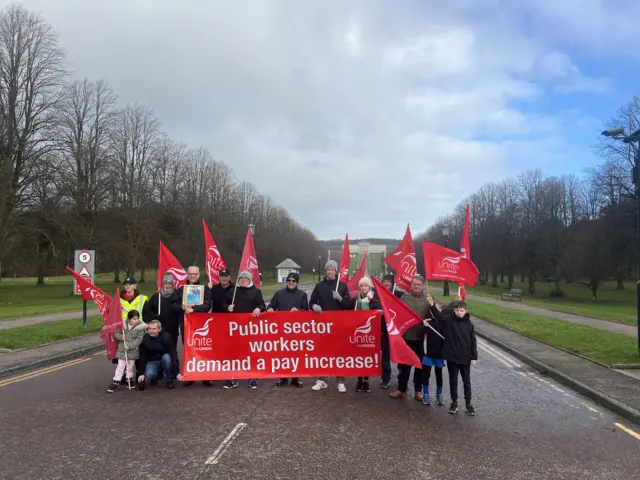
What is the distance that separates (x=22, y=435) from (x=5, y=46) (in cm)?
3667

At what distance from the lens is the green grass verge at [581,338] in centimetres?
1153

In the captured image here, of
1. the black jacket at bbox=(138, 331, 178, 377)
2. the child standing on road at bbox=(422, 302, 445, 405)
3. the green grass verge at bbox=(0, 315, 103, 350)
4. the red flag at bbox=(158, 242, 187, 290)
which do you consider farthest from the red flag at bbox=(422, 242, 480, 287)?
the green grass verge at bbox=(0, 315, 103, 350)

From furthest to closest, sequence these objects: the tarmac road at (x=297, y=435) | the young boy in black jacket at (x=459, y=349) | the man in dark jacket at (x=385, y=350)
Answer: the man in dark jacket at (x=385, y=350), the young boy in black jacket at (x=459, y=349), the tarmac road at (x=297, y=435)

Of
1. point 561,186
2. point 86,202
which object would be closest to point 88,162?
point 86,202

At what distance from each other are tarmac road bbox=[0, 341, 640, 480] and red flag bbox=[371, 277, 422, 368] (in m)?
0.70

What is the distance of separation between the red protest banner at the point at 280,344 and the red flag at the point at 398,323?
2.13ft

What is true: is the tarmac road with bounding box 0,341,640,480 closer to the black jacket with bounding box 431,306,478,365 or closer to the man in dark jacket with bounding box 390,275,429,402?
the man in dark jacket with bounding box 390,275,429,402

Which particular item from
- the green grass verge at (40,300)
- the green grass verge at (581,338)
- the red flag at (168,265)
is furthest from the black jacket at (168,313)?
the green grass verge at (40,300)

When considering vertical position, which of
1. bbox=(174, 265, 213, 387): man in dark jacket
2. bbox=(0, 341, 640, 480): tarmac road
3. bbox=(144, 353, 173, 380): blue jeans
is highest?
bbox=(174, 265, 213, 387): man in dark jacket

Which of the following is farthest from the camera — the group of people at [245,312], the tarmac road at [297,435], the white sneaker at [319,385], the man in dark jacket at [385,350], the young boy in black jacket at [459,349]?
the man in dark jacket at [385,350]

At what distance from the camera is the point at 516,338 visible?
15203mm

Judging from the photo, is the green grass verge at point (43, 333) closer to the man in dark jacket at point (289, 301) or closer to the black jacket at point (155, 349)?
the black jacket at point (155, 349)

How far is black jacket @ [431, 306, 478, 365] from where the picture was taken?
696 cm

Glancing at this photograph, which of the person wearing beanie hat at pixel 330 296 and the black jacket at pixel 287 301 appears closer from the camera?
the person wearing beanie hat at pixel 330 296
